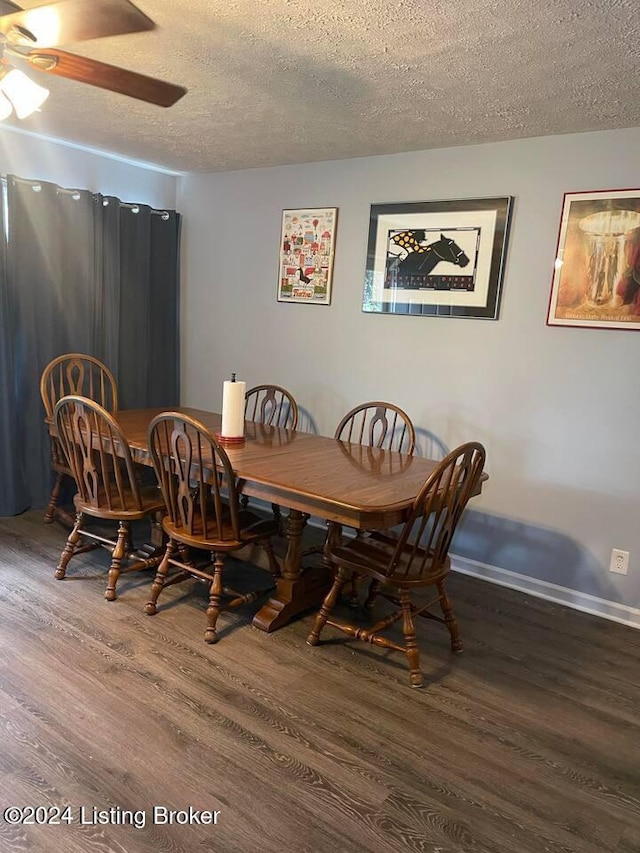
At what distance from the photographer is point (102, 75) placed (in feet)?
6.16

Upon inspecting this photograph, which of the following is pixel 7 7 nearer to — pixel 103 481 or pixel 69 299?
pixel 103 481

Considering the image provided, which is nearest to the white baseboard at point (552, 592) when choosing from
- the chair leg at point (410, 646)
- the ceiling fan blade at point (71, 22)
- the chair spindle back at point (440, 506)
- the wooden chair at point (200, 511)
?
the chair spindle back at point (440, 506)

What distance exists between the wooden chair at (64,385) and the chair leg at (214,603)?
132cm

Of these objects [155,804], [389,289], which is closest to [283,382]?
[389,289]

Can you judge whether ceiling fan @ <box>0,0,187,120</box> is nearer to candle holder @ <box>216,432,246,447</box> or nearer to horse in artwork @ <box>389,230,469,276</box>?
candle holder @ <box>216,432,246,447</box>

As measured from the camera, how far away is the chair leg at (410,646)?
2.28 meters

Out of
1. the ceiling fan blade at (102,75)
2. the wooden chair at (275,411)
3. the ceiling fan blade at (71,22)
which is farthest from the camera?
the wooden chair at (275,411)

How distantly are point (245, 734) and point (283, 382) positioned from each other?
2.49m

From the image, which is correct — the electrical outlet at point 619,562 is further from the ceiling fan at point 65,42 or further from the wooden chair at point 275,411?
the ceiling fan at point 65,42

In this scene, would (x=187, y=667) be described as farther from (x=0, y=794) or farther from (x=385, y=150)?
(x=385, y=150)

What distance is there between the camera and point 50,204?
3.62 meters

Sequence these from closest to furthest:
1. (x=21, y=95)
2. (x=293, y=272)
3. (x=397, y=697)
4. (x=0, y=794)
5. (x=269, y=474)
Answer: (x=0, y=794) < (x=21, y=95) < (x=397, y=697) < (x=269, y=474) < (x=293, y=272)

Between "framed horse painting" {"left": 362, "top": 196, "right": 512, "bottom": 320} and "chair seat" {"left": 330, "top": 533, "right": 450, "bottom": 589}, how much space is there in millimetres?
1419

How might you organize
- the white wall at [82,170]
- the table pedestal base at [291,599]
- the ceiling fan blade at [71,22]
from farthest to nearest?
the white wall at [82,170] < the table pedestal base at [291,599] < the ceiling fan blade at [71,22]
